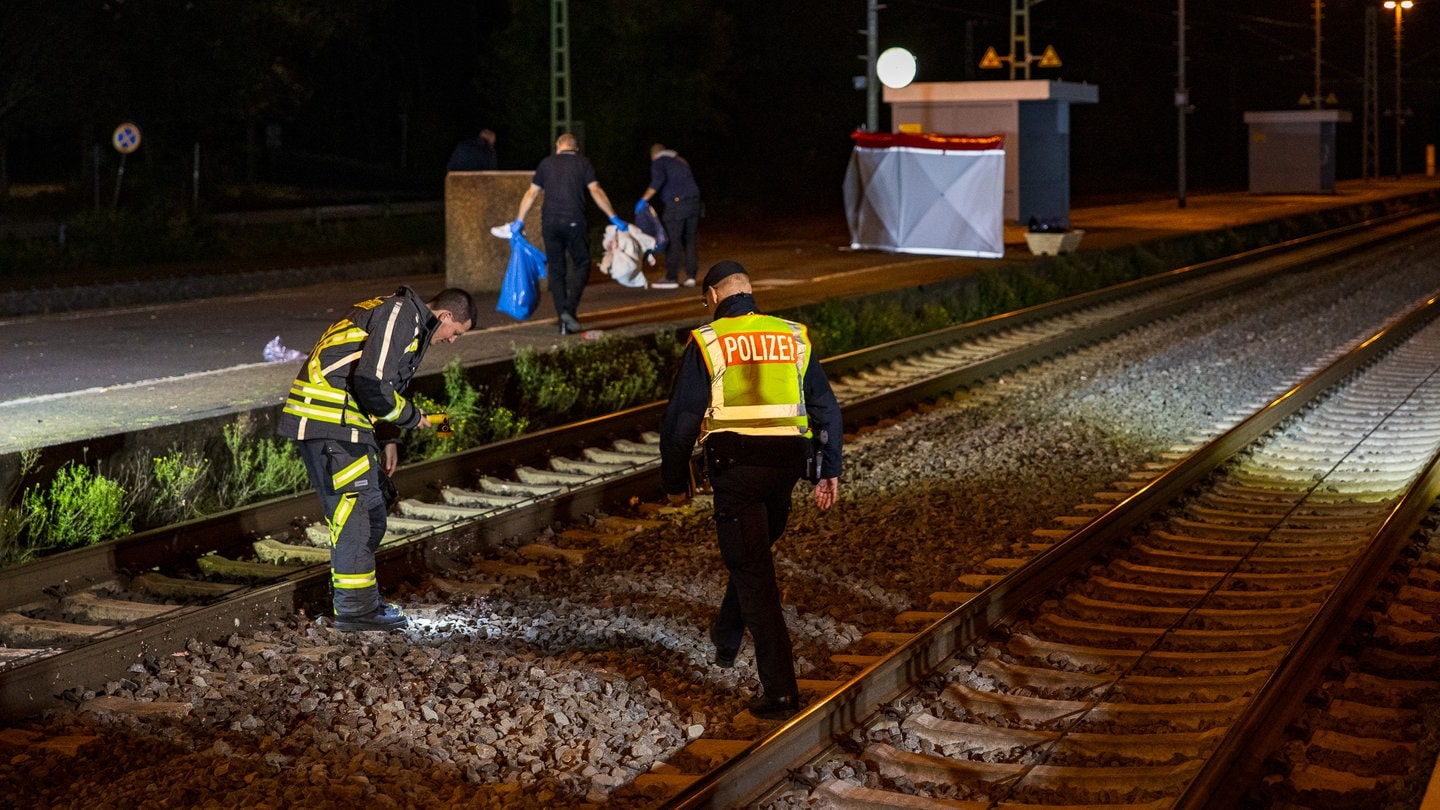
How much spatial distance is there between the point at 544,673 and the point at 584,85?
39884 millimetres

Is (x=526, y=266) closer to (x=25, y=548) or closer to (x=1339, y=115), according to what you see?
(x=25, y=548)

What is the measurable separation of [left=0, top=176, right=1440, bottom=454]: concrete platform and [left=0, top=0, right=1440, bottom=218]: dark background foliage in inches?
170

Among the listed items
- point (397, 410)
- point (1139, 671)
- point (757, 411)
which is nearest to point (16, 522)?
point (397, 410)

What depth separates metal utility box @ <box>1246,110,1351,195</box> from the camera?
5612 centimetres

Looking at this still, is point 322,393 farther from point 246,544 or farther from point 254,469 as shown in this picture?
point 254,469

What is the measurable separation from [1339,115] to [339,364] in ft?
178

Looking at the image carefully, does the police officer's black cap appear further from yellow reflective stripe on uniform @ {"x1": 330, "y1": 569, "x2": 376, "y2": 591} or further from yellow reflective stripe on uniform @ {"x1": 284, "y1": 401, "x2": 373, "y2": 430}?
yellow reflective stripe on uniform @ {"x1": 330, "y1": 569, "x2": 376, "y2": 591}

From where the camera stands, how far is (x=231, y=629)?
24.6 feet

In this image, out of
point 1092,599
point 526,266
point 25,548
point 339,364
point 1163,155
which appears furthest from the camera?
point 1163,155

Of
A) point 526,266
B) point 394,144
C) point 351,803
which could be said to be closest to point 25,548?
point 351,803

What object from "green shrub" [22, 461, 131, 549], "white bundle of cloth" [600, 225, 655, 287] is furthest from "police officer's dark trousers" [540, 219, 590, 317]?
"green shrub" [22, 461, 131, 549]

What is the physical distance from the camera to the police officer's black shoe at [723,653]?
6.93 m

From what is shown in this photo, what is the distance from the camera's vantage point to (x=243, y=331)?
17203 mm

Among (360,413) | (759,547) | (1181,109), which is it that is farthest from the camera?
(1181,109)
